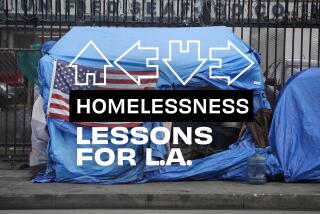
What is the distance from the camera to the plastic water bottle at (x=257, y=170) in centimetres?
876

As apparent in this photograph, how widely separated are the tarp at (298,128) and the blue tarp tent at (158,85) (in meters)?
0.24

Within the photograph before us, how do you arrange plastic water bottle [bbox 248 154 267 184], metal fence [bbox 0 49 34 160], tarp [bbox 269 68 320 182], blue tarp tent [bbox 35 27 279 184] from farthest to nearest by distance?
1. metal fence [bbox 0 49 34 160]
2. tarp [bbox 269 68 320 182]
3. blue tarp tent [bbox 35 27 279 184]
4. plastic water bottle [bbox 248 154 267 184]

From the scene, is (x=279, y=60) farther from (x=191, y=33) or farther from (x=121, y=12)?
(x=121, y=12)

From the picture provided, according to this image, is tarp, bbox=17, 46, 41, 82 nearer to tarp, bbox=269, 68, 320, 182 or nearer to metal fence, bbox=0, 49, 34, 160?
metal fence, bbox=0, 49, 34, 160

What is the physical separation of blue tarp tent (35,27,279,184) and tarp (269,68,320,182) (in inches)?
9.3

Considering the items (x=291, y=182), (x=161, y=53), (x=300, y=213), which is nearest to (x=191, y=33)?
(x=161, y=53)

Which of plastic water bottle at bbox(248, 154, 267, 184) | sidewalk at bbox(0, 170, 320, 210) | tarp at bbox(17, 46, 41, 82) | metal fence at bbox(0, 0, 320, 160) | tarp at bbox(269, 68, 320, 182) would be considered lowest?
sidewalk at bbox(0, 170, 320, 210)

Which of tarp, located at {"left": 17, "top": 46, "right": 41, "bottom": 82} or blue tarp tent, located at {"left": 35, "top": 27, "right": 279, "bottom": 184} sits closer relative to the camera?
blue tarp tent, located at {"left": 35, "top": 27, "right": 279, "bottom": 184}

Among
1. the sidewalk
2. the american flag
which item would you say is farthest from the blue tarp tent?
the sidewalk

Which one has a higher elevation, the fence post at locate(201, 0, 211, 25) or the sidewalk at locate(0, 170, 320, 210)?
the fence post at locate(201, 0, 211, 25)

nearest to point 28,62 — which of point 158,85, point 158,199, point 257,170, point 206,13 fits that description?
point 158,85

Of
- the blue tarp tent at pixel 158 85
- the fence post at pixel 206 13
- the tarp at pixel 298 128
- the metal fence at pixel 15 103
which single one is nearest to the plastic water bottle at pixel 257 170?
the blue tarp tent at pixel 158 85

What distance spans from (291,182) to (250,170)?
2.43 ft

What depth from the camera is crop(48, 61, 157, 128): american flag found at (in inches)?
354
